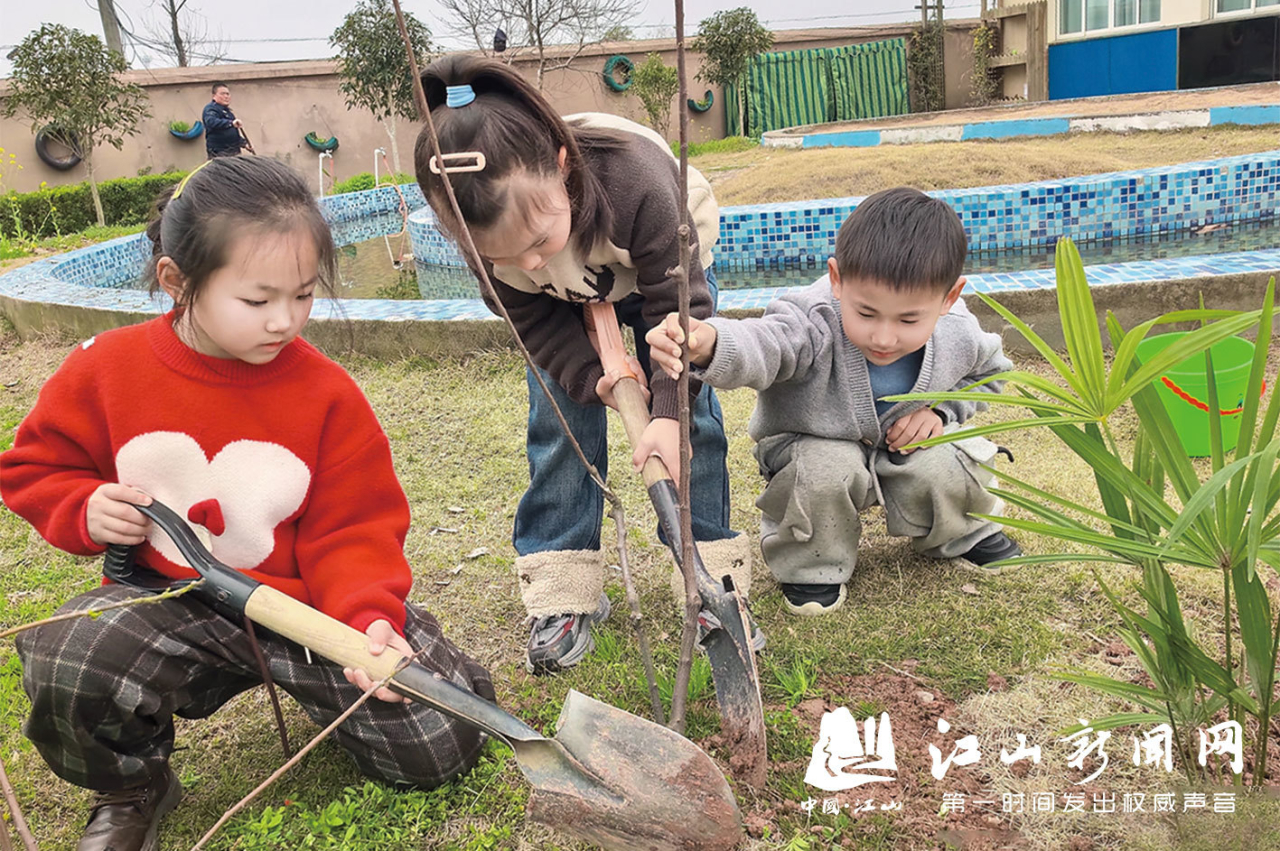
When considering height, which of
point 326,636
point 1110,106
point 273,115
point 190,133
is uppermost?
point 273,115

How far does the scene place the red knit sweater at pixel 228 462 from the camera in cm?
164

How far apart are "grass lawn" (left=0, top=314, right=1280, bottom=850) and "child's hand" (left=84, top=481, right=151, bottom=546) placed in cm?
53

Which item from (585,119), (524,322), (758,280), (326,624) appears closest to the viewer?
(326,624)

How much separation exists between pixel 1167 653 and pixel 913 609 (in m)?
0.87

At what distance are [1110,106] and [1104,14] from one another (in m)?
4.34

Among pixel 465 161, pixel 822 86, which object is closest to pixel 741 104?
pixel 822 86

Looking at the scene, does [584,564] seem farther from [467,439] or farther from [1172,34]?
[1172,34]

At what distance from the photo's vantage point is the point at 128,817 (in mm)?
1640

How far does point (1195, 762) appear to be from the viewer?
1.52m

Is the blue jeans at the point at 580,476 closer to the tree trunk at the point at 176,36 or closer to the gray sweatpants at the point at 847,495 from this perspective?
the gray sweatpants at the point at 847,495

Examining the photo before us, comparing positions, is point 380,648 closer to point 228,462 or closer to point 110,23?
point 228,462

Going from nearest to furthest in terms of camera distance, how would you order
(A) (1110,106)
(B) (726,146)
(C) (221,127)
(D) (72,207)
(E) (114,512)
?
(E) (114,512) → (C) (221,127) → (D) (72,207) → (A) (1110,106) → (B) (726,146)

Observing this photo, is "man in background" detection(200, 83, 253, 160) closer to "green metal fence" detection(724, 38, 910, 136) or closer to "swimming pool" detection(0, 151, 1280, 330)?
"swimming pool" detection(0, 151, 1280, 330)

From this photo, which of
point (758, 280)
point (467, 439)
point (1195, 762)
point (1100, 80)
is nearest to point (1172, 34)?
point (1100, 80)
